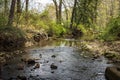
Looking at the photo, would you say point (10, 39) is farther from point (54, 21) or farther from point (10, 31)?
point (54, 21)

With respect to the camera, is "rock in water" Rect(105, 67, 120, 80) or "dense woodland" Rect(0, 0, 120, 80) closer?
"rock in water" Rect(105, 67, 120, 80)

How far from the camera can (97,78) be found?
38.7ft

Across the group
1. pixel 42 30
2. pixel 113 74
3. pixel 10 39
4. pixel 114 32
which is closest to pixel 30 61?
pixel 10 39

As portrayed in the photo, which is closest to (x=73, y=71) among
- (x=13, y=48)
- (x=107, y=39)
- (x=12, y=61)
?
(x=12, y=61)

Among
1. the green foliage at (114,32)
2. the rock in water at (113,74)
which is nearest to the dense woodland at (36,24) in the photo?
the green foliage at (114,32)

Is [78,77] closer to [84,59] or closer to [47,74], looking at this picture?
[47,74]

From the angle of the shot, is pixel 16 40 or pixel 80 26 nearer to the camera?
pixel 16 40

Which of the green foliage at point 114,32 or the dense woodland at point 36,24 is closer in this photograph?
the dense woodland at point 36,24

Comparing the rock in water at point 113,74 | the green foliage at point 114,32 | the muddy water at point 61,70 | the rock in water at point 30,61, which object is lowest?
the muddy water at point 61,70

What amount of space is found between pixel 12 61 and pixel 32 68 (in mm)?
2268

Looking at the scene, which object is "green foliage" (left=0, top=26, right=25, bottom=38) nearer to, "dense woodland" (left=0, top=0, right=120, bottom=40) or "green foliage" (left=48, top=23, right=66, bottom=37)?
"dense woodland" (left=0, top=0, right=120, bottom=40)

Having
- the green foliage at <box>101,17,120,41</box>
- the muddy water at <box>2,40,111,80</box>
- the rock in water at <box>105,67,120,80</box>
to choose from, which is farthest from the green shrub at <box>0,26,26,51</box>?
the rock in water at <box>105,67,120,80</box>

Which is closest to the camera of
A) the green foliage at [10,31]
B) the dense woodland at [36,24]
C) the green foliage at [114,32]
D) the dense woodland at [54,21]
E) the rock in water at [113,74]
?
the rock in water at [113,74]

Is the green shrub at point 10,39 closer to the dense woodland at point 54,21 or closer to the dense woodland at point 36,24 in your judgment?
→ the dense woodland at point 36,24
